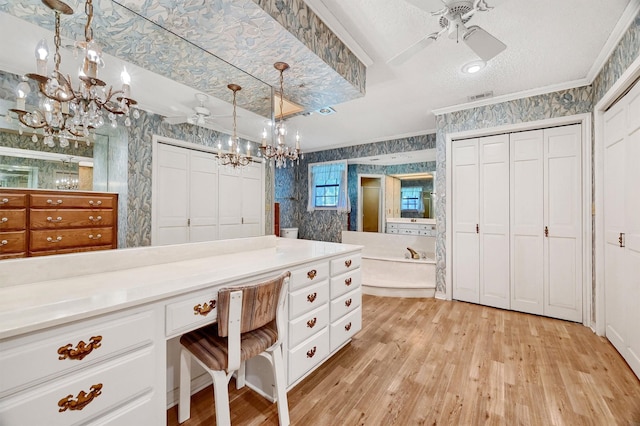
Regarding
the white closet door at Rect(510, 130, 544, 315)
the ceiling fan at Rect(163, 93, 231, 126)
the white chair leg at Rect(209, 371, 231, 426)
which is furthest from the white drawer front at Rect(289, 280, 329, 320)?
the white closet door at Rect(510, 130, 544, 315)

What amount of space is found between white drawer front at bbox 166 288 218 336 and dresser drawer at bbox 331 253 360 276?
97 centimetres

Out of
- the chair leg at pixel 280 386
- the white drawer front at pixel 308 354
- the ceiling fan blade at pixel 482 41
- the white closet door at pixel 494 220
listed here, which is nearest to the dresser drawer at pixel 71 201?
the chair leg at pixel 280 386

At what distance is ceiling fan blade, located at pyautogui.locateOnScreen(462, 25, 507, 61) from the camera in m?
1.56

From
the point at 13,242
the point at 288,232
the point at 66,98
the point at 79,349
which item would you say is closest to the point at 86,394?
the point at 79,349

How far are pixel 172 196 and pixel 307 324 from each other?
1285 mm

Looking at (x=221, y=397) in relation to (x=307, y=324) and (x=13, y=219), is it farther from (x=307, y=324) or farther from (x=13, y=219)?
(x=13, y=219)

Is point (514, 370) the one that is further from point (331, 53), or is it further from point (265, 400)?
point (331, 53)

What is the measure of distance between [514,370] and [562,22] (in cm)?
254

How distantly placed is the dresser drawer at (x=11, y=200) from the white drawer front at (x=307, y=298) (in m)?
1.35

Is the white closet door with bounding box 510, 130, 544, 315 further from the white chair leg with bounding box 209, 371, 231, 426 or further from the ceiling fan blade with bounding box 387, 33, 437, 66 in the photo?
the white chair leg with bounding box 209, 371, 231, 426

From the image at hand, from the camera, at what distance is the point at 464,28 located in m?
1.56

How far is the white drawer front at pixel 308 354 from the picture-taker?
1.65 m

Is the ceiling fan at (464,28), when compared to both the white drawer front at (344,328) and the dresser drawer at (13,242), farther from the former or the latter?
the dresser drawer at (13,242)

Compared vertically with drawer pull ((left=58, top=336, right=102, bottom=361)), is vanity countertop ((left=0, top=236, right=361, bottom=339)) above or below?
above
